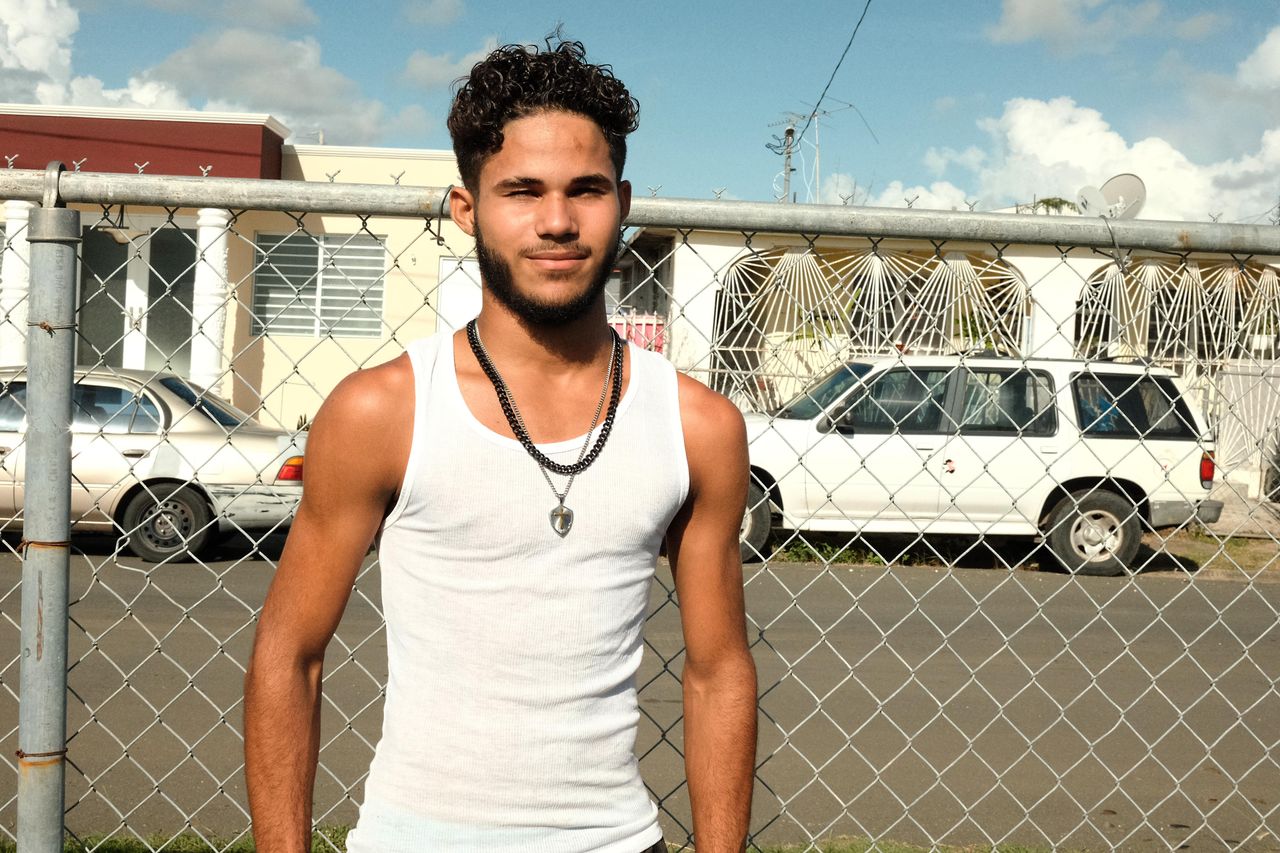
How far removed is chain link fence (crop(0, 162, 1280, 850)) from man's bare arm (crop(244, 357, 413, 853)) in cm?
56

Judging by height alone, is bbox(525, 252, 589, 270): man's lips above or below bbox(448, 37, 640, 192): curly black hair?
below

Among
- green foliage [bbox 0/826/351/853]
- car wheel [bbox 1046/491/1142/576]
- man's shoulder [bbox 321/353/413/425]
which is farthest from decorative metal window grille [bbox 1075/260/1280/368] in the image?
car wheel [bbox 1046/491/1142/576]

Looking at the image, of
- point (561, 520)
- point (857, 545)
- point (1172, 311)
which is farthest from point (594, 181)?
point (857, 545)

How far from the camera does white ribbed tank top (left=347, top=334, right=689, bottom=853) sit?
1.78 meters

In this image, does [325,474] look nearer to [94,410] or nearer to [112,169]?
[94,410]

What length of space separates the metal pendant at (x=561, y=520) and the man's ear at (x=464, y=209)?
0.49 m

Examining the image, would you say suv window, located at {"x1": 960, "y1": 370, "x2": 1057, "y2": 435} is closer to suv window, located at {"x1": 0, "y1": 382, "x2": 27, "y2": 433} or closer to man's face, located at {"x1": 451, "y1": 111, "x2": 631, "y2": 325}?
suv window, located at {"x1": 0, "y1": 382, "x2": 27, "y2": 433}

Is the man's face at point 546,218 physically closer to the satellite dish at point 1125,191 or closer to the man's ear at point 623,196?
the man's ear at point 623,196

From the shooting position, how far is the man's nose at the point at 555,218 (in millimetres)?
1829

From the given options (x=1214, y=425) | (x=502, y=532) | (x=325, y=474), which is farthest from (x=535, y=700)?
(x=1214, y=425)

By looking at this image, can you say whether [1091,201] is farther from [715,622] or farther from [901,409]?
[715,622]

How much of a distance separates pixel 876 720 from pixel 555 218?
15.1 feet

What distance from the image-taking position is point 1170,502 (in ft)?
34.0

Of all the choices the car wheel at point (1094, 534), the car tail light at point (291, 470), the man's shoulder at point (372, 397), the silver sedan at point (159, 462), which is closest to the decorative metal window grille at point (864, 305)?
the man's shoulder at point (372, 397)
